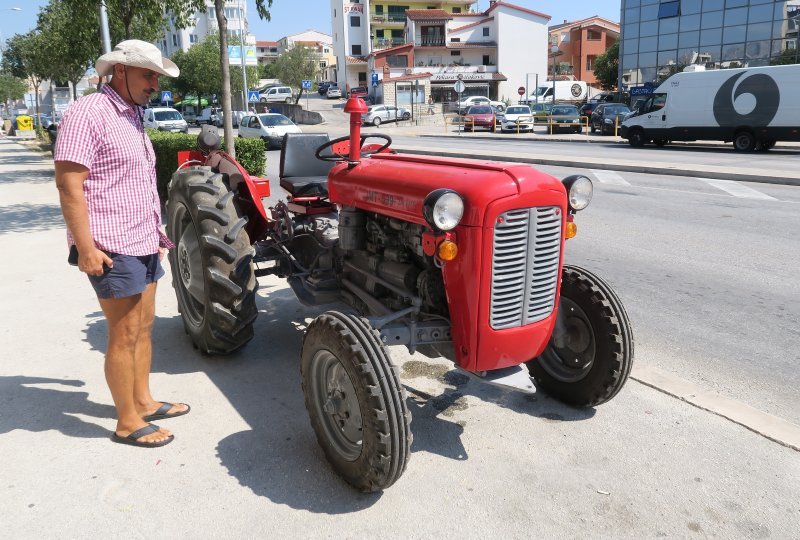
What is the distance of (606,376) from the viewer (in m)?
3.64

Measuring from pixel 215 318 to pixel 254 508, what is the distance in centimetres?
160

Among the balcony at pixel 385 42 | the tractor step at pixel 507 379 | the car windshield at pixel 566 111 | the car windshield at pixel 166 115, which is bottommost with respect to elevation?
the tractor step at pixel 507 379

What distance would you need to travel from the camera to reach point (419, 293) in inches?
137

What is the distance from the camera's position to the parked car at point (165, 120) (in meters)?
34.4

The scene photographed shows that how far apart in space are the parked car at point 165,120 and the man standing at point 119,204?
3240cm

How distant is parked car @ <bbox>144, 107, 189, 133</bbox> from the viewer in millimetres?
34375

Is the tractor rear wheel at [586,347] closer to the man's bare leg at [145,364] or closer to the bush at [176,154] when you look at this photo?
the man's bare leg at [145,364]

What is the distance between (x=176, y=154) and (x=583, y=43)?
234ft

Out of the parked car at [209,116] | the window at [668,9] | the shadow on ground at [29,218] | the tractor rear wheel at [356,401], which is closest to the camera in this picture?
the tractor rear wheel at [356,401]

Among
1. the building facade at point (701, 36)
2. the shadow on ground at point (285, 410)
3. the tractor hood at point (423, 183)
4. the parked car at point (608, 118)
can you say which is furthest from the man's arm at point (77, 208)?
the building facade at point (701, 36)

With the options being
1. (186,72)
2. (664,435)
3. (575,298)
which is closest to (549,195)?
(575,298)

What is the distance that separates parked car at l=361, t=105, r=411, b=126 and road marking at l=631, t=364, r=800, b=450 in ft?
141

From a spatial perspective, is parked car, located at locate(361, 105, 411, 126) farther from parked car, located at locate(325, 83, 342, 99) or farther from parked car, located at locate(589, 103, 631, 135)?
parked car, located at locate(325, 83, 342, 99)

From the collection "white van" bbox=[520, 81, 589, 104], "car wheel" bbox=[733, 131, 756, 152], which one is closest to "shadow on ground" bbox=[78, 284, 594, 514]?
"car wheel" bbox=[733, 131, 756, 152]
